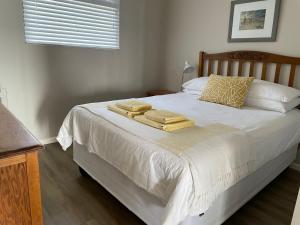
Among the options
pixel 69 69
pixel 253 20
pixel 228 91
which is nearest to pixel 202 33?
pixel 253 20

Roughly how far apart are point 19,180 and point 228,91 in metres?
2.05

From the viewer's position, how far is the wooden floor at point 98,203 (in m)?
1.68

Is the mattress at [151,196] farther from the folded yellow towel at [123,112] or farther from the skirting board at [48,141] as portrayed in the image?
the skirting board at [48,141]

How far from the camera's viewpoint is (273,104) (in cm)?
222

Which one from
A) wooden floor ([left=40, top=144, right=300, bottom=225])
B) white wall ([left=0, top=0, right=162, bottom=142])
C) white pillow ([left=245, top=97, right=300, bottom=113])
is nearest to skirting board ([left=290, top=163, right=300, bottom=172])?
wooden floor ([left=40, top=144, right=300, bottom=225])

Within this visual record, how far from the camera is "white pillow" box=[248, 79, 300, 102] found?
7.11 ft

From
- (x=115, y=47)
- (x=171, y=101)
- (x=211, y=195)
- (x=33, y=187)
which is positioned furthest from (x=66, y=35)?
(x=211, y=195)

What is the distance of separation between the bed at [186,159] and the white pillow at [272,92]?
155 mm

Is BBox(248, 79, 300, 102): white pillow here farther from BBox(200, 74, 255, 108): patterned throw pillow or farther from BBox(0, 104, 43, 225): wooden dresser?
BBox(0, 104, 43, 225): wooden dresser

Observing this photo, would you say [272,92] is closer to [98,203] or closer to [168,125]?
[168,125]

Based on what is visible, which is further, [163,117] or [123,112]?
[123,112]

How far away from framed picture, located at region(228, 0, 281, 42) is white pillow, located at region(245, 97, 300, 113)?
2.41 ft

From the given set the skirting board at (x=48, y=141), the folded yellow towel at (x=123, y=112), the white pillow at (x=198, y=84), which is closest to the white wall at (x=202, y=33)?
the white pillow at (x=198, y=84)

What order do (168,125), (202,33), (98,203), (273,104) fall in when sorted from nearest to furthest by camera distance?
(168,125) < (98,203) < (273,104) < (202,33)
